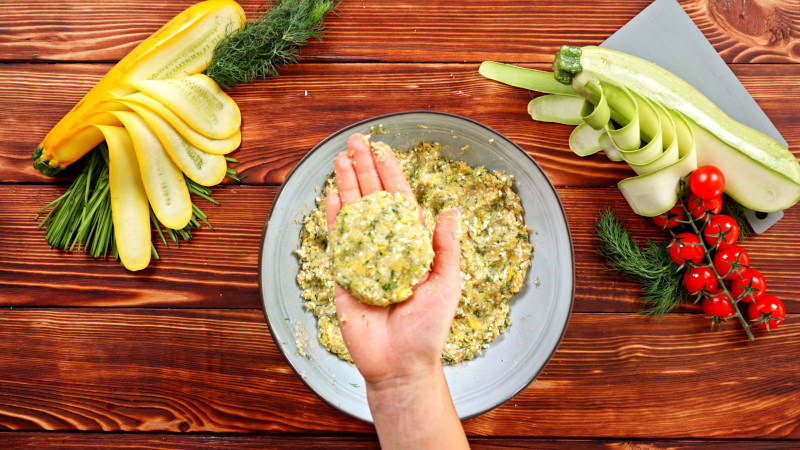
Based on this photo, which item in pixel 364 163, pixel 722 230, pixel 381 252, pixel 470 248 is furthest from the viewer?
pixel 722 230

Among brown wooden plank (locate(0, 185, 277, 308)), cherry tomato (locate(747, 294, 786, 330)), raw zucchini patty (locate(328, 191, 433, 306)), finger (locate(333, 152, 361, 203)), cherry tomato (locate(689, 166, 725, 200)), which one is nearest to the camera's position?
raw zucchini patty (locate(328, 191, 433, 306))

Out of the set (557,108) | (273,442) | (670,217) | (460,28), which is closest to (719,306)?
(670,217)

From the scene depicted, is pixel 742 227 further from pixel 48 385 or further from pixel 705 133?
pixel 48 385

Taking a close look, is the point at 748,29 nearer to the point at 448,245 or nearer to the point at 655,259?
the point at 655,259

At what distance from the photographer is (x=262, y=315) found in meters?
1.88

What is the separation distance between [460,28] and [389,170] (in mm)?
742

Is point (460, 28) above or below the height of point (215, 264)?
above

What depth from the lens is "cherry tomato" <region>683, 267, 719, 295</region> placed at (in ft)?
5.84

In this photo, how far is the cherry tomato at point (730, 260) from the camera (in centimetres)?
178

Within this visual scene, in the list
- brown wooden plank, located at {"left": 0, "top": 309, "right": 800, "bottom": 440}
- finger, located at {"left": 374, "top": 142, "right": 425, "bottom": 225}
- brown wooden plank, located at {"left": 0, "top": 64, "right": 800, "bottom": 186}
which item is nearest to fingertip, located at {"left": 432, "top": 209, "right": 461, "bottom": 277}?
finger, located at {"left": 374, "top": 142, "right": 425, "bottom": 225}

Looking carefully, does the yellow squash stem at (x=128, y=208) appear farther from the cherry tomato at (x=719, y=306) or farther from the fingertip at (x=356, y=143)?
the cherry tomato at (x=719, y=306)

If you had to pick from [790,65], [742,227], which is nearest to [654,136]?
[742,227]

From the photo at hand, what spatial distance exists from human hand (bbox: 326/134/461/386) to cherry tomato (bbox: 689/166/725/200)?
2.95ft

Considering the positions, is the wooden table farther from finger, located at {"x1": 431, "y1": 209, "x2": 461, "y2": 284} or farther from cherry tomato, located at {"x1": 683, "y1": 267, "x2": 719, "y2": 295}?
finger, located at {"x1": 431, "y1": 209, "x2": 461, "y2": 284}
